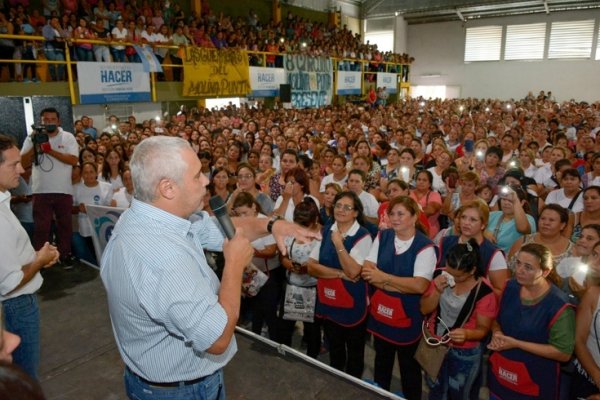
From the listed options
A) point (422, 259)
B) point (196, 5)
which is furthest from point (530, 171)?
point (196, 5)

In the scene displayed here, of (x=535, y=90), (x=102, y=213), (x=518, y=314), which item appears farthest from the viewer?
(x=535, y=90)

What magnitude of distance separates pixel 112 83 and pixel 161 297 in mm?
10335

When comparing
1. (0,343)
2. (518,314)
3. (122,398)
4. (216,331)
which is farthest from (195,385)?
(518,314)

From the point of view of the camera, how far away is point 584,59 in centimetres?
2242

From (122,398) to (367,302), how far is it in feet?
5.96

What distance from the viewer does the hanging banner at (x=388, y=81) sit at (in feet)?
68.8

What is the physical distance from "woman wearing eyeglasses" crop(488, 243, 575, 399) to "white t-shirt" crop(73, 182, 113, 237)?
439 centimetres

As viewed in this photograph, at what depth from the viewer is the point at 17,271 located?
2.23 meters

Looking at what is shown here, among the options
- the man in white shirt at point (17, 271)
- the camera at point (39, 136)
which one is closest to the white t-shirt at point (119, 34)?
the camera at point (39, 136)

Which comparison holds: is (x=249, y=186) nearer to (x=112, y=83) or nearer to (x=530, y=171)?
(x=530, y=171)

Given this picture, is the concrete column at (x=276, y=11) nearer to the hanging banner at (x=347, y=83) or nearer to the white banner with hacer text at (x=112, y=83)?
the hanging banner at (x=347, y=83)

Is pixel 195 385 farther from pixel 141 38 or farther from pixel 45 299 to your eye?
pixel 141 38

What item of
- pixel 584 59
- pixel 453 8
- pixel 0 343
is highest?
pixel 453 8

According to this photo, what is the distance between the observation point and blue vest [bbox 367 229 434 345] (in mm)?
2988
